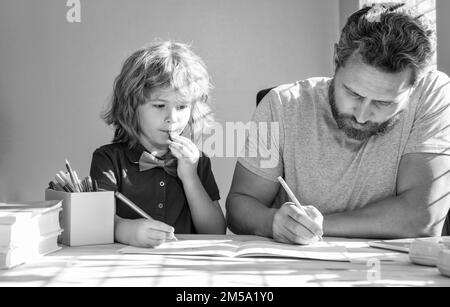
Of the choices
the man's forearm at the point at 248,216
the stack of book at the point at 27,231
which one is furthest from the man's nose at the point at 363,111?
the stack of book at the point at 27,231

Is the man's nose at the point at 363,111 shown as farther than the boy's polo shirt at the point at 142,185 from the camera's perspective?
No

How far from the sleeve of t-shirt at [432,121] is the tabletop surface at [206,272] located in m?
0.45

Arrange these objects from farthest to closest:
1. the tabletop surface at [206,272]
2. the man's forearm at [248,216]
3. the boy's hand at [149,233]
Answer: the man's forearm at [248,216]
the boy's hand at [149,233]
the tabletop surface at [206,272]

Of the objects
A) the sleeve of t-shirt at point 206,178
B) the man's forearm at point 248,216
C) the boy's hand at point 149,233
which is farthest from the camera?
the sleeve of t-shirt at point 206,178

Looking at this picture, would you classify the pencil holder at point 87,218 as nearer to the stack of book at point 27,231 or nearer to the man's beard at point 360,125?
the stack of book at point 27,231

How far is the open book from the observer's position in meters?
0.90

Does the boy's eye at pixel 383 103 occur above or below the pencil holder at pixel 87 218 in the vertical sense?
above

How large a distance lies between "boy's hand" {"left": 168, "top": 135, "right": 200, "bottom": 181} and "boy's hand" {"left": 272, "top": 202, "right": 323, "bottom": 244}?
1.39 feet

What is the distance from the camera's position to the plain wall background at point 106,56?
2934 millimetres

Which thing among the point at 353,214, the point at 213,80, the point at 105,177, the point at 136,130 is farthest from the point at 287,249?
the point at 213,80

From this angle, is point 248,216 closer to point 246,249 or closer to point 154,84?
point 246,249

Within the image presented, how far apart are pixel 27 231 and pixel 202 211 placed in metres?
0.60

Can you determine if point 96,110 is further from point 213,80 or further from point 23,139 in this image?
point 213,80

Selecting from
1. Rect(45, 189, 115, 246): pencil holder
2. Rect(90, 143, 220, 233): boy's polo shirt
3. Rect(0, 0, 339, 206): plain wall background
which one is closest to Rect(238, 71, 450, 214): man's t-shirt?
Rect(90, 143, 220, 233): boy's polo shirt
